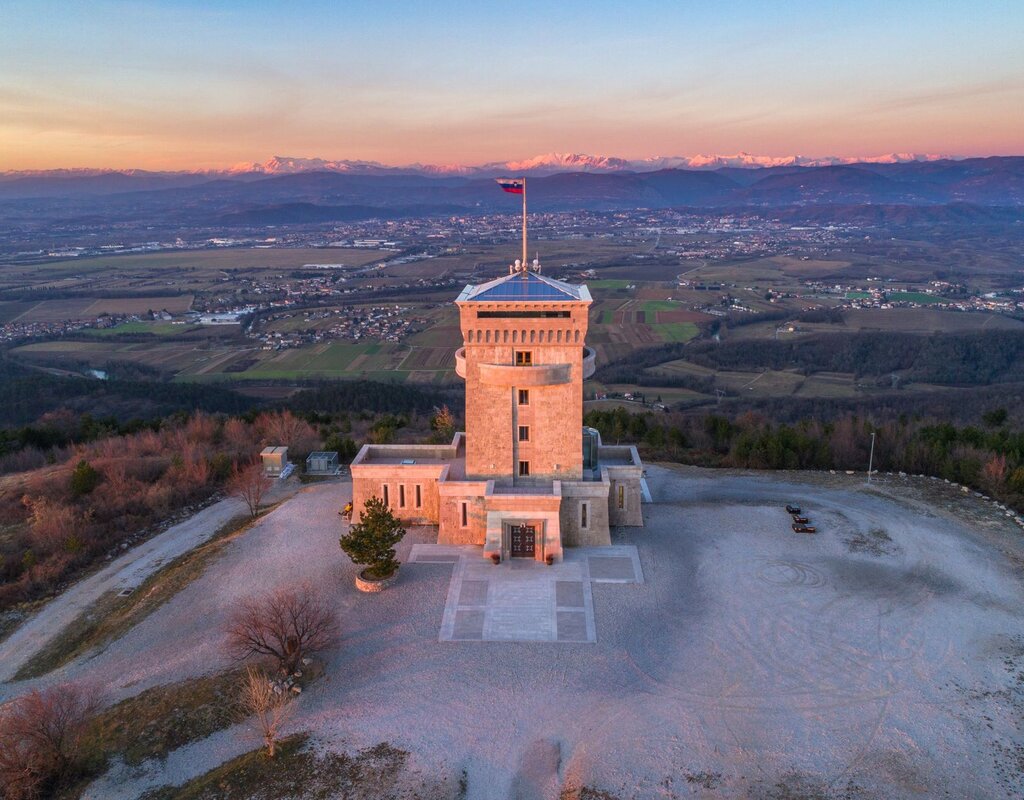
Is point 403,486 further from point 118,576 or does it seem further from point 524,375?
point 118,576

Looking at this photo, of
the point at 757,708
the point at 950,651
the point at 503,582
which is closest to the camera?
the point at 757,708

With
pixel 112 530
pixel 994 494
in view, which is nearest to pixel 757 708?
pixel 994 494

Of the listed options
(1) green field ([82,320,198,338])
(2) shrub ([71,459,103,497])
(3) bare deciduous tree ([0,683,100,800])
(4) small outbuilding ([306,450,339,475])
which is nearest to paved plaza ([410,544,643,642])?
(3) bare deciduous tree ([0,683,100,800])

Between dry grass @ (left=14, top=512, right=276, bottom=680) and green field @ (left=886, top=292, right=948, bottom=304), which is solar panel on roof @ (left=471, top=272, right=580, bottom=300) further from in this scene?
green field @ (left=886, top=292, right=948, bottom=304)

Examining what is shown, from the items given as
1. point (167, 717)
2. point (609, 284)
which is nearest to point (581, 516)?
point (167, 717)

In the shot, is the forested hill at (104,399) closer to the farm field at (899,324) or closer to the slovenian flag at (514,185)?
the slovenian flag at (514,185)

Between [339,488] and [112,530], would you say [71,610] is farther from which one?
[339,488]

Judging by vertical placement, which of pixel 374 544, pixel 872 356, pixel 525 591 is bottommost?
pixel 872 356
